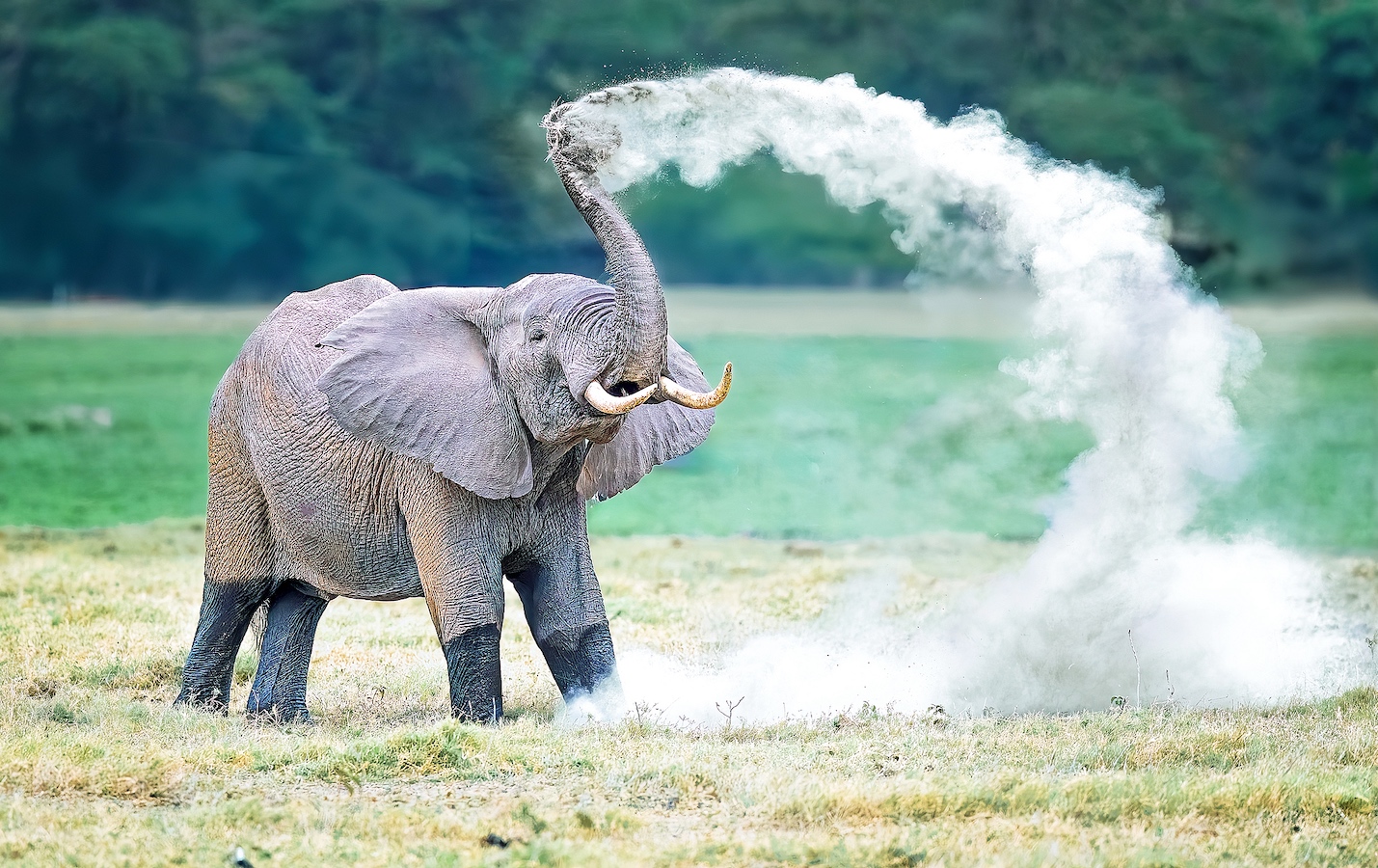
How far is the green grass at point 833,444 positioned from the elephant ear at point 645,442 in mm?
11014

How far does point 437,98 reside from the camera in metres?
41.9

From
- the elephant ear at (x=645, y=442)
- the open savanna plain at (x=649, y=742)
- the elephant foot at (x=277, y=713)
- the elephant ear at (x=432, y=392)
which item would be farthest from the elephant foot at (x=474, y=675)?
the elephant foot at (x=277, y=713)

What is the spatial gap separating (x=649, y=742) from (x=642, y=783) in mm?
880

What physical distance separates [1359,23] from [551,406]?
34.5m

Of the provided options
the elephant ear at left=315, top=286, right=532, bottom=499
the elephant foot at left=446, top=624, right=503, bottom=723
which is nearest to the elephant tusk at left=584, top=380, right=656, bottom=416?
the elephant ear at left=315, top=286, right=532, bottom=499

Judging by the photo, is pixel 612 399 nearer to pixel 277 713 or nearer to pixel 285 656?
pixel 277 713

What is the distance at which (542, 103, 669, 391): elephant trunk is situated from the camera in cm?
864

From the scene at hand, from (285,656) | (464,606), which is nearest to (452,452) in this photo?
(464,606)

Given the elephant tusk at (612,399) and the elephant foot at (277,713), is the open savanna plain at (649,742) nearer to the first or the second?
the elephant foot at (277,713)

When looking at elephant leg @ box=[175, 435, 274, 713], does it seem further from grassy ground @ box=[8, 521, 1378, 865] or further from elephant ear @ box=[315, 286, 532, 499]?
elephant ear @ box=[315, 286, 532, 499]

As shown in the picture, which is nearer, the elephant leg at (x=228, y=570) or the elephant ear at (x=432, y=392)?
the elephant ear at (x=432, y=392)

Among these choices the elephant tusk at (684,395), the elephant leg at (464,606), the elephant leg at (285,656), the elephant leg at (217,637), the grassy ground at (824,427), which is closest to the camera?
the elephant tusk at (684,395)

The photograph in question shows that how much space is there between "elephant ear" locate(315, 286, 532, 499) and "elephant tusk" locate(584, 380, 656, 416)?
0.66 meters

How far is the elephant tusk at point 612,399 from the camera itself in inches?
336
